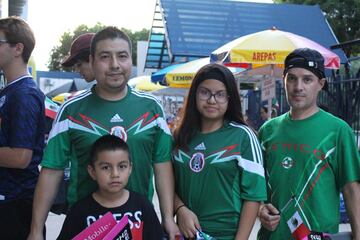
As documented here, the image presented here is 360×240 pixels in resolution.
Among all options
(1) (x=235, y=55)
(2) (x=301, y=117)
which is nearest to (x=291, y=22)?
(1) (x=235, y=55)

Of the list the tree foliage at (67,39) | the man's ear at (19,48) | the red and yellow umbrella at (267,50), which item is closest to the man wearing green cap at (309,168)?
the man's ear at (19,48)

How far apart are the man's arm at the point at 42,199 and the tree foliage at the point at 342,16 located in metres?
22.6

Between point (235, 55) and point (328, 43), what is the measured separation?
10.0 meters

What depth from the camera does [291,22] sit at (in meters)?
17.5

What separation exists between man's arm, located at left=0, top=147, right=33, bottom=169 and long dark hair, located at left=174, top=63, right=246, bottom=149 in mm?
891

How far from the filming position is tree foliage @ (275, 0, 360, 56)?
23375 millimetres

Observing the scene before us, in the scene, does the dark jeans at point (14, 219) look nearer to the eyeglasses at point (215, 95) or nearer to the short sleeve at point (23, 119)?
the short sleeve at point (23, 119)

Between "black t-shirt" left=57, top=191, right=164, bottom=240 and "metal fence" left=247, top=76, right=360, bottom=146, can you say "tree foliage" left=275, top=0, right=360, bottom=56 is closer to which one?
"metal fence" left=247, top=76, right=360, bottom=146

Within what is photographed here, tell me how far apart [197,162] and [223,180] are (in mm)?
176

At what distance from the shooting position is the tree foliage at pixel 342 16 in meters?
23.4

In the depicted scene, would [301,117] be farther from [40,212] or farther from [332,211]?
[40,212]

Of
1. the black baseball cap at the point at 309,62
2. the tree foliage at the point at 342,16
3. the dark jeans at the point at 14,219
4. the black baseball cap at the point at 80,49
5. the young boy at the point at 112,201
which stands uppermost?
the tree foliage at the point at 342,16

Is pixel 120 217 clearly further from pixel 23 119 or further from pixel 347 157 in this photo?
pixel 347 157

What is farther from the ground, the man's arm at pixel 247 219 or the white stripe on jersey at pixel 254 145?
the white stripe on jersey at pixel 254 145
